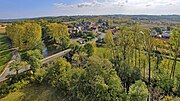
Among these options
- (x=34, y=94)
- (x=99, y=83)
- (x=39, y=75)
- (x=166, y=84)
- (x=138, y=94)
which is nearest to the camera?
(x=138, y=94)

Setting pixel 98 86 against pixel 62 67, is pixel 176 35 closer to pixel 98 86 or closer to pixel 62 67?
pixel 98 86

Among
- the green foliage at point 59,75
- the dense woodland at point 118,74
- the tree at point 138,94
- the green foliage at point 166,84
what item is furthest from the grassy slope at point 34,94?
the green foliage at point 166,84

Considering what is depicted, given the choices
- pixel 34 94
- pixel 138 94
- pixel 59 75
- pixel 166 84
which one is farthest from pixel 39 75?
pixel 166 84

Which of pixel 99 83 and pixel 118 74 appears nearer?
pixel 99 83

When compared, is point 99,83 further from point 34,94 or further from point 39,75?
point 39,75

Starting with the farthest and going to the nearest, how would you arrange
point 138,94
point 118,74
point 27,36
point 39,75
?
1. point 27,36
2. point 39,75
3. point 118,74
4. point 138,94

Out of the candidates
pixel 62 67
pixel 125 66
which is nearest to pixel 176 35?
pixel 125 66

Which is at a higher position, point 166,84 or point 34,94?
point 166,84

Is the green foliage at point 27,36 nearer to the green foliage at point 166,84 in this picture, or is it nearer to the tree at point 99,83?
the tree at point 99,83
